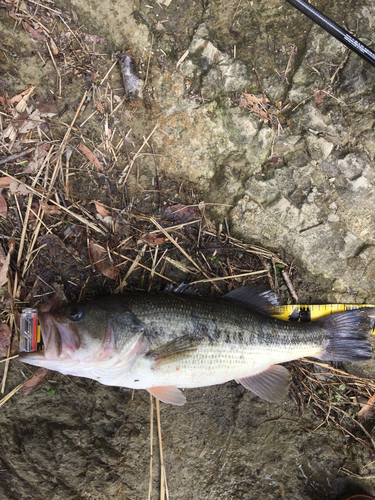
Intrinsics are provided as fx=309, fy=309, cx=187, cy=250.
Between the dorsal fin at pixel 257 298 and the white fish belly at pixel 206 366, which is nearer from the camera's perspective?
the white fish belly at pixel 206 366

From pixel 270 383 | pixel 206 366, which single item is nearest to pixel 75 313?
pixel 206 366

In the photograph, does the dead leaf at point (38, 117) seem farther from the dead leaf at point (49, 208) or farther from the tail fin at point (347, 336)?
the tail fin at point (347, 336)

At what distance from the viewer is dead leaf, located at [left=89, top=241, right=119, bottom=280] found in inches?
125

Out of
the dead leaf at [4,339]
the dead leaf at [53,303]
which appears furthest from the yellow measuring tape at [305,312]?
the dead leaf at [4,339]

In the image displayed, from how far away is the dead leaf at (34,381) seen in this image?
297 centimetres

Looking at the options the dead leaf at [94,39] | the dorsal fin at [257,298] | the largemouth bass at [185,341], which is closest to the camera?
the largemouth bass at [185,341]

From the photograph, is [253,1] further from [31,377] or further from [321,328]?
[31,377]

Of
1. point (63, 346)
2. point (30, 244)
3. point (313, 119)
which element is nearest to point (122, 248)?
point (30, 244)

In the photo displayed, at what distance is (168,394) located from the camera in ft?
9.78

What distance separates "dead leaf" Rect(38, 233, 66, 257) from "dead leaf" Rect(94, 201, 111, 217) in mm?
482

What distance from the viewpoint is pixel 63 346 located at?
2.55m

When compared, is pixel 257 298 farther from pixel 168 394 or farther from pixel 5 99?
pixel 5 99

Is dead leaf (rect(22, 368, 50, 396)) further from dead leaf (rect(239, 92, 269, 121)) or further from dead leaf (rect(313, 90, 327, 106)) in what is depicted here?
dead leaf (rect(313, 90, 327, 106))

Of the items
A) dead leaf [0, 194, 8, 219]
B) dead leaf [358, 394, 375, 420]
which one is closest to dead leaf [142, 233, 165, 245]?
dead leaf [0, 194, 8, 219]
